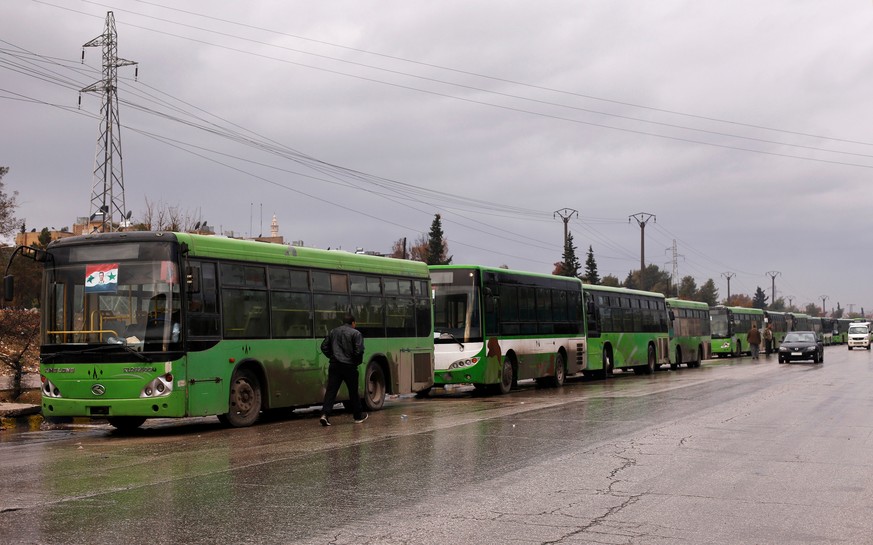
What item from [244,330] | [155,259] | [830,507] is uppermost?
[155,259]

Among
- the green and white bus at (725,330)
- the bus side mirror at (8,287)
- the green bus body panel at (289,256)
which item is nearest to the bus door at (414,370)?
the green bus body panel at (289,256)

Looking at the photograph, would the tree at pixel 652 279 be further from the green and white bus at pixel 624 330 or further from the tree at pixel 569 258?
the green and white bus at pixel 624 330

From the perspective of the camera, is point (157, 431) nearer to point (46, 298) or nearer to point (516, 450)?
point (46, 298)

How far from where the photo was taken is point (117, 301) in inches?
A: 602

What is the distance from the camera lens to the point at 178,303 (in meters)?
15.2

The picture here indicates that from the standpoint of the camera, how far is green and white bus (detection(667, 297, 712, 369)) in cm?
4631

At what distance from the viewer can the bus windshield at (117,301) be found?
15156 millimetres

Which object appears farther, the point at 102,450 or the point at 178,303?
the point at 178,303

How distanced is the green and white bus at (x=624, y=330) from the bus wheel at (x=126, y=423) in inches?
764

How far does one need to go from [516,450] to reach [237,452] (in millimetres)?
3513

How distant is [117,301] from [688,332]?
3855 centimetres

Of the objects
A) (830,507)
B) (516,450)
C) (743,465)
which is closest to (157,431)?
(516,450)

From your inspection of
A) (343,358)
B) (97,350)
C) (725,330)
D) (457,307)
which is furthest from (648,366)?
(97,350)

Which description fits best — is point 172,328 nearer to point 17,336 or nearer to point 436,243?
point 17,336
